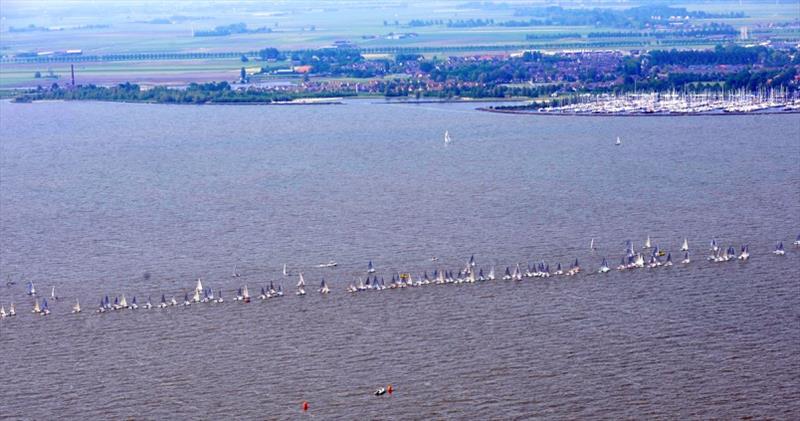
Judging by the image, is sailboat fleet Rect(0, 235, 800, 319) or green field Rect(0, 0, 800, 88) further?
green field Rect(0, 0, 800, 88)

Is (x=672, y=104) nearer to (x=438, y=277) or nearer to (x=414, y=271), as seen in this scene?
(x=414, y=271)

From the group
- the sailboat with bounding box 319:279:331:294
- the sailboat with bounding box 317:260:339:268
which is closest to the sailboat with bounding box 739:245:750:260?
the sailboat with bounding box 317:260:339:268

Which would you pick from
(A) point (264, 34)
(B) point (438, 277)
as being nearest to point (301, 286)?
(B) point (438, 277)

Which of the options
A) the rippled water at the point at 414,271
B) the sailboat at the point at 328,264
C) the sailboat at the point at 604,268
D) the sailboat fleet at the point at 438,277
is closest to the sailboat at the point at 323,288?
the sailboat fleet at the point at 438,277

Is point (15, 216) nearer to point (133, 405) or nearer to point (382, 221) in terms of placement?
point (382, 221)

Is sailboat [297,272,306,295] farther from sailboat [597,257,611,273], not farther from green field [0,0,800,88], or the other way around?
green field [0,0,800,88]
